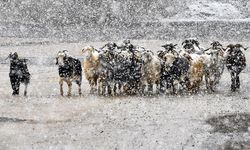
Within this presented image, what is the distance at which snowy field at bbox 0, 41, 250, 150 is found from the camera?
43.6 feet

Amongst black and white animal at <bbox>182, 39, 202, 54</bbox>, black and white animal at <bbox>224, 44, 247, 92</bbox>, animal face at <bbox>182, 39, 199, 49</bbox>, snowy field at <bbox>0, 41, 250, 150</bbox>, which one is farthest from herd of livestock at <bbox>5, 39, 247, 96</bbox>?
animal face at <bbox>182, 39, 199, 49</bbox>

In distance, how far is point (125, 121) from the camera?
1541cm

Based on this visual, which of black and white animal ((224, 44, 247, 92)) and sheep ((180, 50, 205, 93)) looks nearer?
sheep ((180, 50, 205, 93))

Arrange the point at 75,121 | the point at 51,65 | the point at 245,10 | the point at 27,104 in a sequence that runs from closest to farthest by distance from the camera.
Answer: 1. the point at 75,121
2. the point at 27,104
3. the point at 51,65
4. the point at 245,10

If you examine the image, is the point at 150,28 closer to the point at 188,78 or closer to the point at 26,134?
the point at 188,78

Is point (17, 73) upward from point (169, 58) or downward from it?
downward

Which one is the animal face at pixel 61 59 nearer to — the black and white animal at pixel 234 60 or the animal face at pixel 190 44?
the animal face at pixel 190 44

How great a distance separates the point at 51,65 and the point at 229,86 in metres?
10.1

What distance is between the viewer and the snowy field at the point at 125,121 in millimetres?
13289

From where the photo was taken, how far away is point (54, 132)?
14180 mm

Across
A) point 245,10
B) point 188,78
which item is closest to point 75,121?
point 188,78

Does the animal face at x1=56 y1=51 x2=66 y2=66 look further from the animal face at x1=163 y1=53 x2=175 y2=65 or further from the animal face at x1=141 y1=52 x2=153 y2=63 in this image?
the animal face at x1=163 y1=53 x2=175 y2=65

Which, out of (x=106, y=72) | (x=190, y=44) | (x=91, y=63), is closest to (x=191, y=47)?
(x=190, y=44)

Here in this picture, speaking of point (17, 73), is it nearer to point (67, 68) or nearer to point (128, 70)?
point (67, 68)
